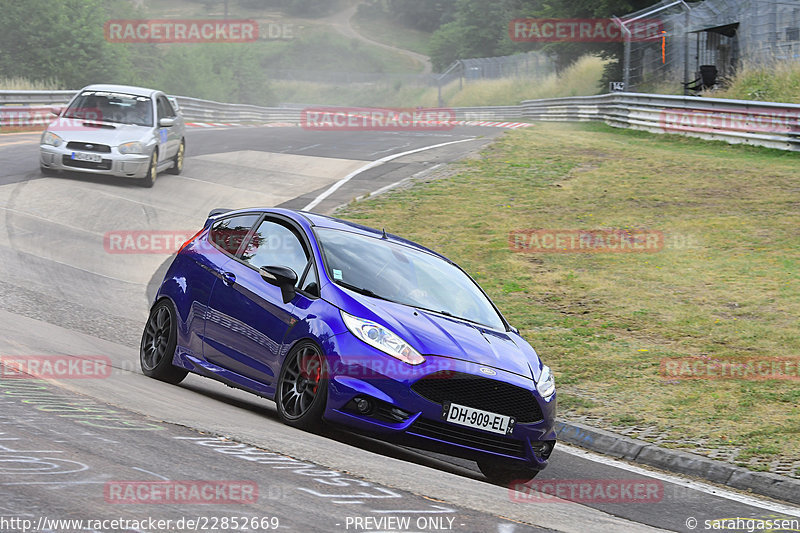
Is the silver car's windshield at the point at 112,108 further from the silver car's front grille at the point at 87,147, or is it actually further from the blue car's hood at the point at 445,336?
the blue car's hood at the point at 445,336

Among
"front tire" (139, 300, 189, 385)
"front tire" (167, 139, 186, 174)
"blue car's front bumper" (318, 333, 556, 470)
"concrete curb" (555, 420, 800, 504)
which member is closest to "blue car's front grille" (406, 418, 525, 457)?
"blue car's front bumper" (318, 333, 556, 470)

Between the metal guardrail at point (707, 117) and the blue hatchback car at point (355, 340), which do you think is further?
the metal guardrail at point (707, 117)

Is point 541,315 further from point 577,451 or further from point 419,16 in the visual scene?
point 419,16

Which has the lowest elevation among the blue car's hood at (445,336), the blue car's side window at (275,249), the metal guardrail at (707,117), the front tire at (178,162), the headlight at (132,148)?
the blue car's hood at (445,336)

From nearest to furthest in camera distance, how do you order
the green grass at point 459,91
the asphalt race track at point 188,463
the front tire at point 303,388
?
the asphalt race track at point 188,463 → the front tire at point 303,388 → the green grass at point 459,91

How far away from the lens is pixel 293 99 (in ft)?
372

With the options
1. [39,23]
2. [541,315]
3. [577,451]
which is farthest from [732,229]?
[39,23]

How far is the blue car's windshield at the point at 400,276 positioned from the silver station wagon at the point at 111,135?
1214 cm

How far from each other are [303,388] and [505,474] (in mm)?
1580

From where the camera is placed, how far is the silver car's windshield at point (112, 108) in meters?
19.8

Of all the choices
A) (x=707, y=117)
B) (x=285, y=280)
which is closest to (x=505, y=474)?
(x=285, y=280)

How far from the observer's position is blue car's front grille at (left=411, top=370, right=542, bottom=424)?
6.64 metres

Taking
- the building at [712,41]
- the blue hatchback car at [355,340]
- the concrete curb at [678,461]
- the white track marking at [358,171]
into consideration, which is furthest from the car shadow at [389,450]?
the building at [712,41]

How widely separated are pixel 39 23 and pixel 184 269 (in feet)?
185
